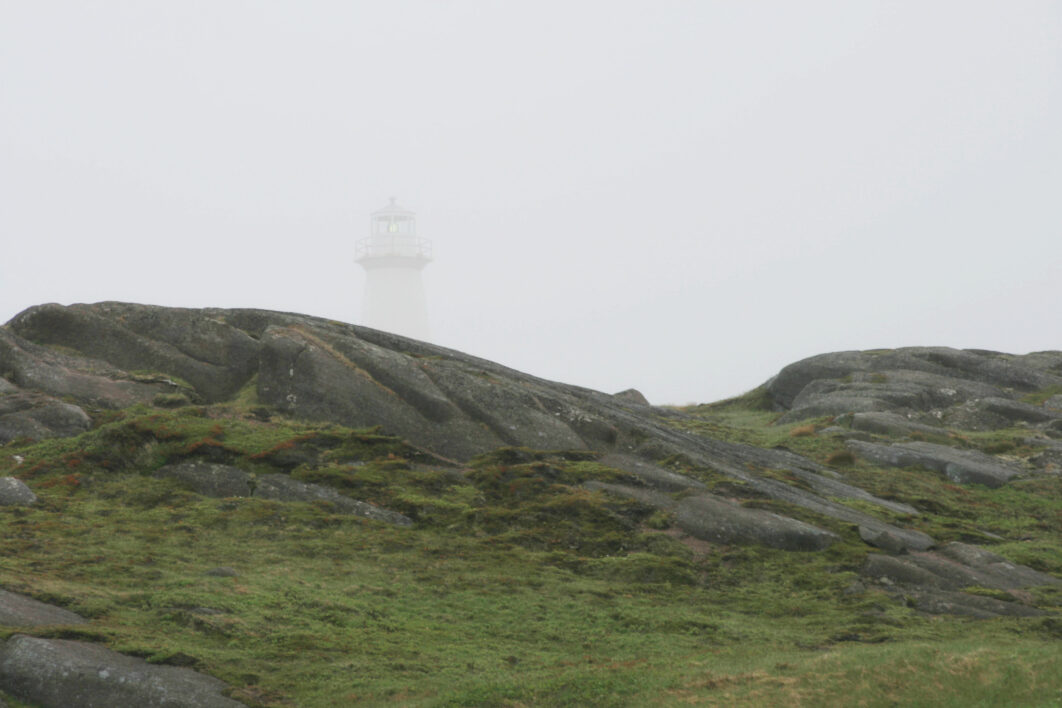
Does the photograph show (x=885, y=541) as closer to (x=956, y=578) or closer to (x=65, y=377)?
(x=956, y=578)

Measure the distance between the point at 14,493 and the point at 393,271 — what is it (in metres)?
147

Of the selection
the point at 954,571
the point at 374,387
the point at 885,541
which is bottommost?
the point at 954,571

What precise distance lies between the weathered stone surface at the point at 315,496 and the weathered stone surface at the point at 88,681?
13.2 metres

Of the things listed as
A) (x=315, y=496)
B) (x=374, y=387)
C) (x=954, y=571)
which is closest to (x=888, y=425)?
(x=954, y=571)

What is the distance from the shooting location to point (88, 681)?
1702 cm

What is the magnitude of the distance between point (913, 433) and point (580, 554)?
110 feet

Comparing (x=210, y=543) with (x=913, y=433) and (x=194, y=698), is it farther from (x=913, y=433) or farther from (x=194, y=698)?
(x=913, y=433)

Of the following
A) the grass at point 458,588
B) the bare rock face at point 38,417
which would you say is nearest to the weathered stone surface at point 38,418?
the bare rock face at point 38,417

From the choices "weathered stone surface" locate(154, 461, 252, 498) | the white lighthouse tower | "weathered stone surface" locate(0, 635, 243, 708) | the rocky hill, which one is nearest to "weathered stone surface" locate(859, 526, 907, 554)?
the rocky hill

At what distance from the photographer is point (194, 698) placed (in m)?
17.1

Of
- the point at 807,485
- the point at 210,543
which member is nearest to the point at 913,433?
the point at 807,485

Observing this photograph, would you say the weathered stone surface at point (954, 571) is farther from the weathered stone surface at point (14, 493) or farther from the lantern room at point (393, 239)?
the lantern room at point (393, 239)

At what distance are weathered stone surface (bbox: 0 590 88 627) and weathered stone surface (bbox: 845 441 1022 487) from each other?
41.5 m

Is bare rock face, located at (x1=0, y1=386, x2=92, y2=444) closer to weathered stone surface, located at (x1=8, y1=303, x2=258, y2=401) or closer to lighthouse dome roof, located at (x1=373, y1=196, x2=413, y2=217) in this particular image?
weathered stone surface, located at (x1=8, y1=303, x2=258, y2=401)
